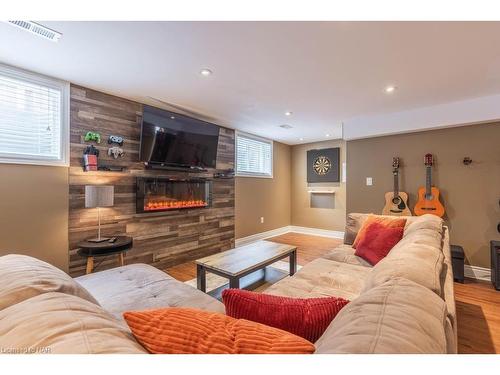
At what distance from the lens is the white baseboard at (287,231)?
4.71m

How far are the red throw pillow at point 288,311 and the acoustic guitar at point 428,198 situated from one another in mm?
3264

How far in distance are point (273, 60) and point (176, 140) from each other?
182 centimetres

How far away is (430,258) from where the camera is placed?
3.55 ft

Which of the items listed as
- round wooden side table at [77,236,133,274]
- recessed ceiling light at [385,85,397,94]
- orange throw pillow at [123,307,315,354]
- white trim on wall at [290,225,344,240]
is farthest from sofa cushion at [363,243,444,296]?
white trim on wall at [290,225,344,240]

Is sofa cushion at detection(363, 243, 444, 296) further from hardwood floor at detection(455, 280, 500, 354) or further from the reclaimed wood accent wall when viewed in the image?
the reclaimed wood accent wall

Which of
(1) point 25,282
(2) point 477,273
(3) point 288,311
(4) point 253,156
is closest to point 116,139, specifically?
(1) point 25,282

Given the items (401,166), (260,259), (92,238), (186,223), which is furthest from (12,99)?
(401,166)

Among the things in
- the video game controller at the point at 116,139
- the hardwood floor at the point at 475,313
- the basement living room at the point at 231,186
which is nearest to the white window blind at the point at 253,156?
the basement living room at the point at 231,186

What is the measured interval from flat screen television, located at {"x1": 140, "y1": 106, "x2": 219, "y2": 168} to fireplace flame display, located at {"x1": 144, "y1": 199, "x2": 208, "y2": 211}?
1.76 ft

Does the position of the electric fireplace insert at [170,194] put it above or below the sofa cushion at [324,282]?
above

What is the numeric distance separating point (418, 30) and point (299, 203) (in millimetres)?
4522

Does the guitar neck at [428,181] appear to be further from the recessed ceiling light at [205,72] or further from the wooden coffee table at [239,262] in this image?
the recessed ceiling light at [205,72]
